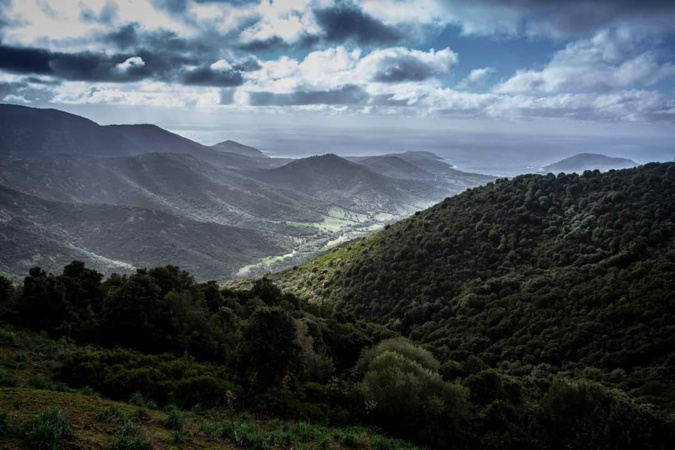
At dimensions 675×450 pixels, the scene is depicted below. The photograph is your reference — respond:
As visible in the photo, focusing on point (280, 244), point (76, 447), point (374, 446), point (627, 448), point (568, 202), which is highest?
point (568, 202)

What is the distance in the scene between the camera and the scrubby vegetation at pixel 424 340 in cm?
1454

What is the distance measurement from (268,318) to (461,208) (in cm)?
5232

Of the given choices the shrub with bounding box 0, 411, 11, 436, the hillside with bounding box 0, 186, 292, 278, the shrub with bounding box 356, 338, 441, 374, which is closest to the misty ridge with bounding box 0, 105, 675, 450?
the shrub with bounding box 0, 411, 11, 436

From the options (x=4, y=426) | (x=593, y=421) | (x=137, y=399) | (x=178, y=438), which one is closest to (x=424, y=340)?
(x=593, y=421)

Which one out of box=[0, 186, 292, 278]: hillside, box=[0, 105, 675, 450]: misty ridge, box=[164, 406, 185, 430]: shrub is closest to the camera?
box=[164, 406, 185, 430]: shrub

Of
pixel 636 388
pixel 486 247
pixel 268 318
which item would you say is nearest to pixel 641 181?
pixel 486 247

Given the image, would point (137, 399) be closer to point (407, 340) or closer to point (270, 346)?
point (270, 346)

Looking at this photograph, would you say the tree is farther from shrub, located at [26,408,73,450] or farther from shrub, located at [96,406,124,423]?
shrub, located at [26,408,73,450]

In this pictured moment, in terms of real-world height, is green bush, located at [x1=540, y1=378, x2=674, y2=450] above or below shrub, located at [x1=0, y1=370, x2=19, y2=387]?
below

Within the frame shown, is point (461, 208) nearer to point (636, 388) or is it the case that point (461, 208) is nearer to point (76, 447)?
point (636, 388)

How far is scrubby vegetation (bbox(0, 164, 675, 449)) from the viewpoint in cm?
1454

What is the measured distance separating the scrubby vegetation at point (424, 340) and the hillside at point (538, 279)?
0.64 feet

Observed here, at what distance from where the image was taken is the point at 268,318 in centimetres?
1800

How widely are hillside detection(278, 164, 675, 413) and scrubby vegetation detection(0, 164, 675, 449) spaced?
196 mm
